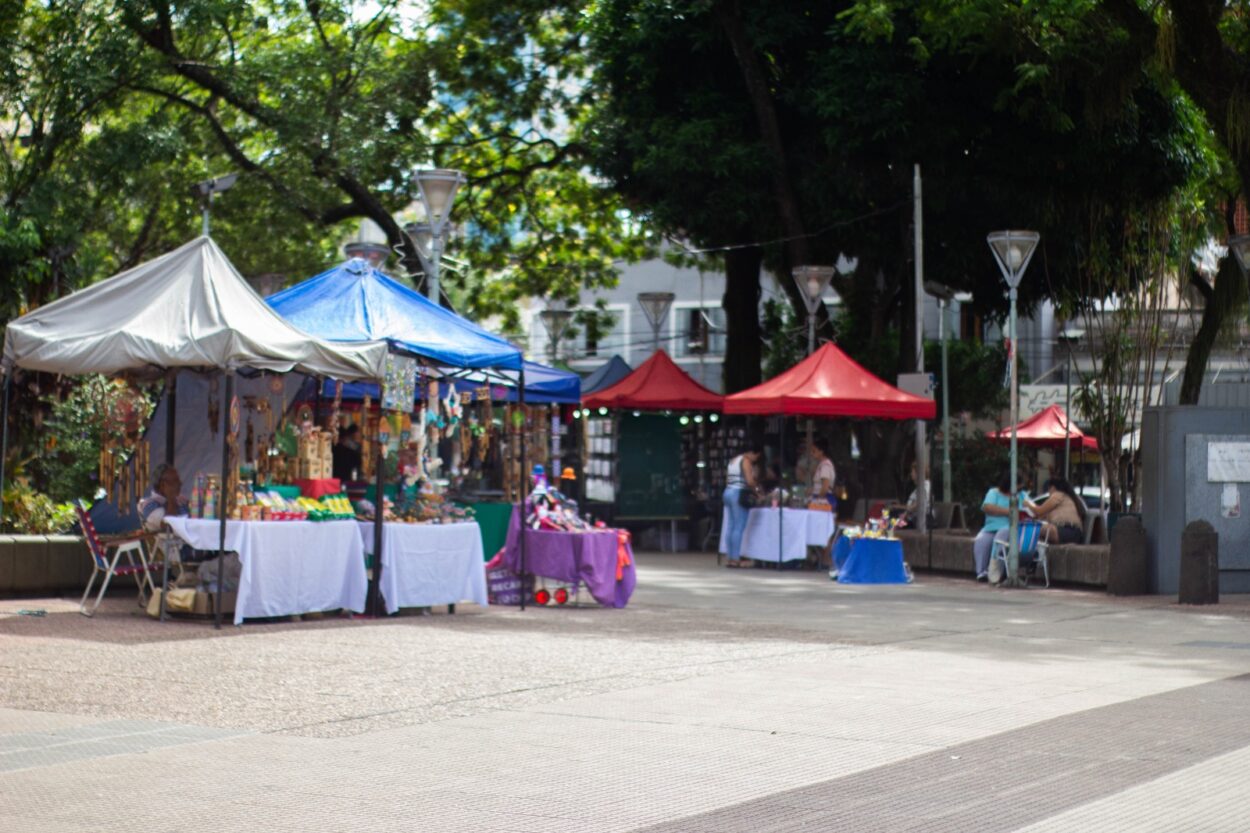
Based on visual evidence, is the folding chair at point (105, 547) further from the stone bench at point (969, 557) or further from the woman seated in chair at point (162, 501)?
the stone bench at point (969, 557)

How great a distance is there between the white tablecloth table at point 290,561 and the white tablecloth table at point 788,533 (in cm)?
1034

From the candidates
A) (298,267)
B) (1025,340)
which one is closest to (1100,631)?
(298,267)

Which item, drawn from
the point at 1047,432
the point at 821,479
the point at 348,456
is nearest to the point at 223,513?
the point at 348,456

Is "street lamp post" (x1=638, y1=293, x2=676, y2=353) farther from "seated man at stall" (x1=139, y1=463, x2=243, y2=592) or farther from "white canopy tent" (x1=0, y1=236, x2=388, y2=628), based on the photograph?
"white canopy tent" (x1=0, y1=236, x2=388, y2=628)

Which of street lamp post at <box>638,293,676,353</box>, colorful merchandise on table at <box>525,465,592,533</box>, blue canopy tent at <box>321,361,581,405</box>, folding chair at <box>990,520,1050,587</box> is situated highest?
street lamp post at <box>638,293,676,353</box>

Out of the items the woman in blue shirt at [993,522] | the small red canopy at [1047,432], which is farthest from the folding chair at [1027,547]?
the small red canopy at [1047,432]

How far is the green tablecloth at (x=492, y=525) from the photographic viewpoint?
20.8 m

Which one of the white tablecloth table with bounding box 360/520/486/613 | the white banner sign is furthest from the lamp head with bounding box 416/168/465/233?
the white banner sign

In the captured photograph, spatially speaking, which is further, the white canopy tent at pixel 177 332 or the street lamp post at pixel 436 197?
the street lamp post at pixel 436 197

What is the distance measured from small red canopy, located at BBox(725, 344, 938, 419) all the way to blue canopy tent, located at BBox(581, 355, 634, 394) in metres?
7.06

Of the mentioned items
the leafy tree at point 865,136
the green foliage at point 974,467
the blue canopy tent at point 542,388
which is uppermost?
the leafy tree at point 865,136

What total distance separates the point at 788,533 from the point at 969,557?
2664 millimetres

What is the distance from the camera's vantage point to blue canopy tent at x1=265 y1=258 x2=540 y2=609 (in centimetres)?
1744

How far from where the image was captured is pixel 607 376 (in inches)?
1329
